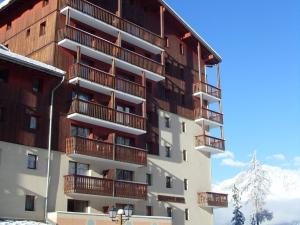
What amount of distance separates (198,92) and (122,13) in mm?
11266

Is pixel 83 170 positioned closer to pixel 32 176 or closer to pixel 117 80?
pixel 32 176

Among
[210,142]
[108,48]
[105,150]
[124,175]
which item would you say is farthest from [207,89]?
[105,150]

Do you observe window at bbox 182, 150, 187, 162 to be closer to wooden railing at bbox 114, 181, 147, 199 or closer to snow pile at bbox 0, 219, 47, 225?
wooden railing at bbox 114, 181, 147, 199

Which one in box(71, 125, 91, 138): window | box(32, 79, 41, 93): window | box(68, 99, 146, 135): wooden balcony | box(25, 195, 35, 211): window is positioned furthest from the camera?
box(71, 125, 91, 138): window

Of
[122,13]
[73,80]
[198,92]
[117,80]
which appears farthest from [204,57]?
[73,80]

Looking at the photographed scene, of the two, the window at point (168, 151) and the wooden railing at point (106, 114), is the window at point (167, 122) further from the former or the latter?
the wooden railing at point (106, 114)

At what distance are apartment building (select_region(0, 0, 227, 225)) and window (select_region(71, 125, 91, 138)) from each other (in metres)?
0.08

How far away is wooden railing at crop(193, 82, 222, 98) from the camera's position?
50.5 m

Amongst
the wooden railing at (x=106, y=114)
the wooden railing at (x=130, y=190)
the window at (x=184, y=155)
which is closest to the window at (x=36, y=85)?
the wooden railing at (x=106, y=114)

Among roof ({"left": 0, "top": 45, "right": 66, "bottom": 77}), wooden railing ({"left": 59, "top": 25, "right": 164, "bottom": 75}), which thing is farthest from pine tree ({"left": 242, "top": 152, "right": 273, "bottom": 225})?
roof ({"left": 0, "top": 45, "right": 66, "bottom": 77})

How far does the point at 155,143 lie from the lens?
44.4 metres

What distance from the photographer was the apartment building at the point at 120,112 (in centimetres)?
3619

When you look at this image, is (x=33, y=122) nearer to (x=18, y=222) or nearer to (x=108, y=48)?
(x=18, y=222)

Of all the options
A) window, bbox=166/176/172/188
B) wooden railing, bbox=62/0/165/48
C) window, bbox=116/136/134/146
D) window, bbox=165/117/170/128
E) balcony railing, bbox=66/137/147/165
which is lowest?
window, bbox=166/176/172/188
